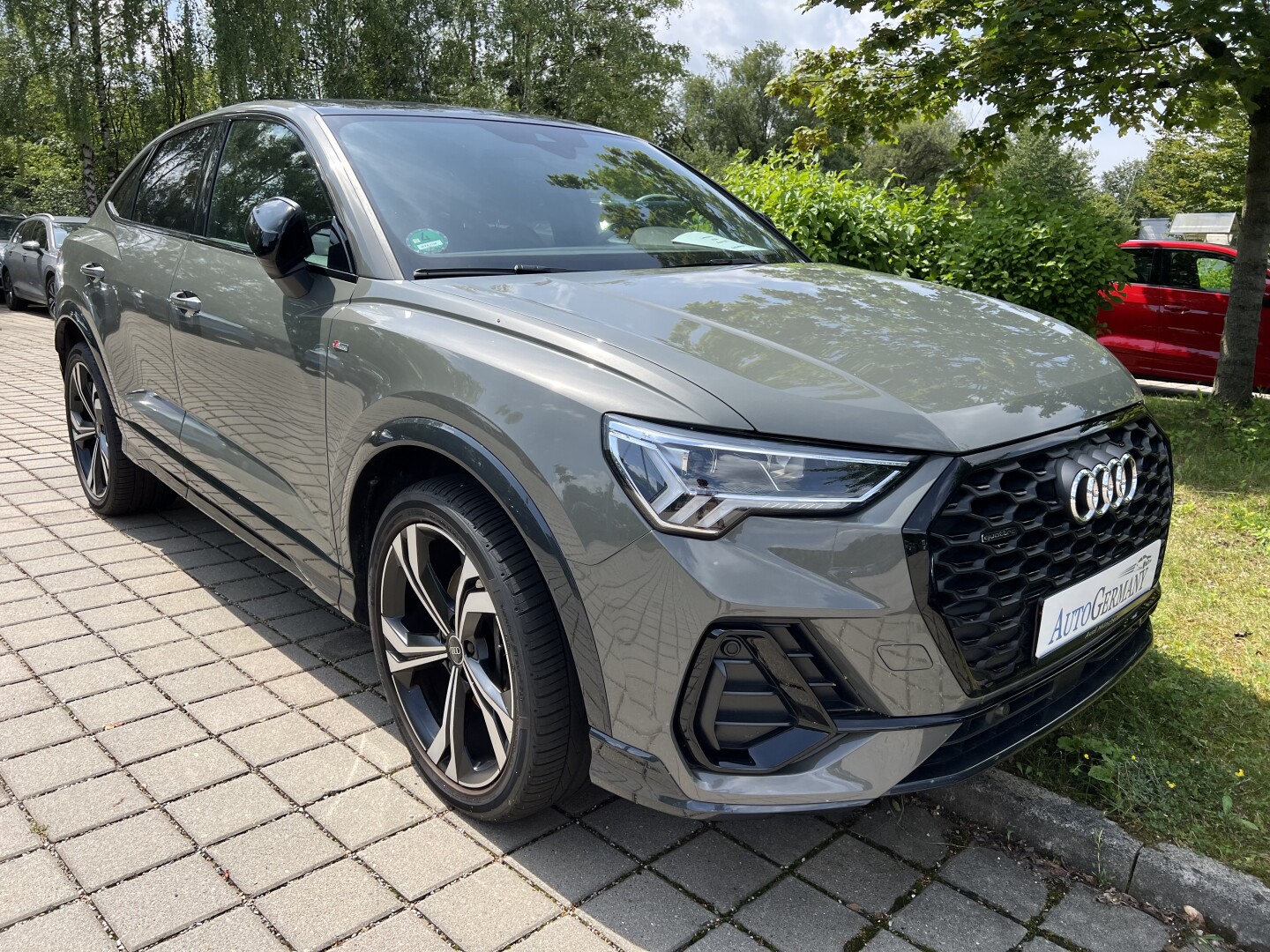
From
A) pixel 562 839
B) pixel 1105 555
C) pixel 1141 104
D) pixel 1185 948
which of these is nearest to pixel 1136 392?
pixel 1105 555

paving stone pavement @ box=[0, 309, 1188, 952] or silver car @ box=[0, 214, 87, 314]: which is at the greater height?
silver car @ box=[0, 214, 87, 314]

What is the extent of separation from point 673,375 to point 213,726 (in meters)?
1.89

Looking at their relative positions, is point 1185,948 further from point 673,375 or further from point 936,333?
point 673,375

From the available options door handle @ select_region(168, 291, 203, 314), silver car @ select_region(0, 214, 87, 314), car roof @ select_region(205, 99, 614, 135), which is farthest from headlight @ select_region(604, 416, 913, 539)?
silver car @ select_region(0, 214, 87, 314)

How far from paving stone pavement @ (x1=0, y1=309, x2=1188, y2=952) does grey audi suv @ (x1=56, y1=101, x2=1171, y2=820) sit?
23 cm

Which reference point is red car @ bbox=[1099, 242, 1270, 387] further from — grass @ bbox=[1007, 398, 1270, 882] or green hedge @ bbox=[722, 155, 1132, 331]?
grass @ bbox=[1007, 398, 1270, 882]

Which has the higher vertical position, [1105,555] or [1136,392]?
[1136,392]

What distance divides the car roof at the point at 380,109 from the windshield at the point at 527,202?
5 cm

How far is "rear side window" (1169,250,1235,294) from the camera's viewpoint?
33.1 feet

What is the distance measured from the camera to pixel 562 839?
2.46 meters

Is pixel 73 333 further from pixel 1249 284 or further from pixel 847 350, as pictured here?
pixel 1249 284

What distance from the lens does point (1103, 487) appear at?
2.12m

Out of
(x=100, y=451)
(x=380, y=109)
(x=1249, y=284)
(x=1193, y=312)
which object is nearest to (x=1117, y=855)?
(x=380, y=109)

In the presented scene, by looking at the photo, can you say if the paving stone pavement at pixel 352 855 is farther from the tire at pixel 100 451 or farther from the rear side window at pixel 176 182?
the rear side window at pixel 176 182
